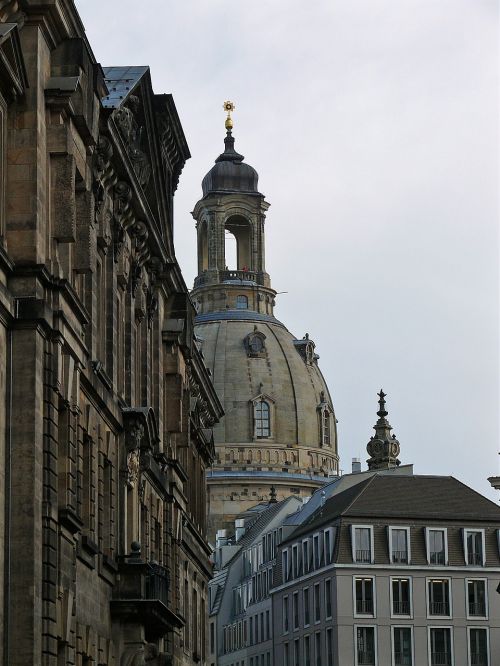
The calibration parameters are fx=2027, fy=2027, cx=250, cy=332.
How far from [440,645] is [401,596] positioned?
3.76 metres

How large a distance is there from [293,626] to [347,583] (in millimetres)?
11916

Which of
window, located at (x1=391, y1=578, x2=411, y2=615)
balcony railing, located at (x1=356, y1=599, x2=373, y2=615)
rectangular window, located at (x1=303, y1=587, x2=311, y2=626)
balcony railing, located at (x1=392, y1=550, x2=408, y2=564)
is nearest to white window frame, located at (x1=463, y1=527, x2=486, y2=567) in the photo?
balcony railing, located at (x1=392, y1=550, x2=408, y2=564)

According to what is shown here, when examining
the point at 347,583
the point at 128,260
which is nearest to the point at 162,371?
the point at 128,260

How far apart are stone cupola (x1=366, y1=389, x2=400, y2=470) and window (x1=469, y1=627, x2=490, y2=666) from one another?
2563 inches

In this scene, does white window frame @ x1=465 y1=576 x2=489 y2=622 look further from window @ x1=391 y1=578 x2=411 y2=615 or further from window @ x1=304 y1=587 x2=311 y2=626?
window @ x1=304 y1=587 x2=311 y2=626

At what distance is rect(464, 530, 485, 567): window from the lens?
12569cm

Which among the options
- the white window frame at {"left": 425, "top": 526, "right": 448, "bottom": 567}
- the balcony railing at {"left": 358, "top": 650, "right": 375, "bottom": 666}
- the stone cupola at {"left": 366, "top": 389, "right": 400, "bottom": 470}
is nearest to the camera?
the balcony railing at {"left": 358, "top": 650, "right": 375, "bottom": 666}

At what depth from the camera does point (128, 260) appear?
59188 millimetres

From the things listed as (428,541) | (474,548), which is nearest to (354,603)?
(428,541)

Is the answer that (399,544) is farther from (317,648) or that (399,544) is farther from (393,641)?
(317,648)

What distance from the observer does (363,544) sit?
12438 cm

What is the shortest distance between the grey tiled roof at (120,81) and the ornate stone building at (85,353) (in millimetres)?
107

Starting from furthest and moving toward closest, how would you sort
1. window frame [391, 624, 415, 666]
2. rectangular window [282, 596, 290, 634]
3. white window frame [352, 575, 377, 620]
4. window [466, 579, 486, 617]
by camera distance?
rectangular window [282, 596, 290, 634]
window [466, 579, 486, 617]
white window frame [352, 575, 377, 620]
window frame [391, 624, 415, 666]

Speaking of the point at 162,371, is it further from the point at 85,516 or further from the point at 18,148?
the point at 18,148
